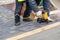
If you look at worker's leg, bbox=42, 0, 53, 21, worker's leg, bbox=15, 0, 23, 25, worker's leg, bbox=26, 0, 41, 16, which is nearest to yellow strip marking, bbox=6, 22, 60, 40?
worker's leg, bbox=42, 0, 53, 21

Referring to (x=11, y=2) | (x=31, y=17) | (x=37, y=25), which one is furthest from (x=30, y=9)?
(x=11, y=2)

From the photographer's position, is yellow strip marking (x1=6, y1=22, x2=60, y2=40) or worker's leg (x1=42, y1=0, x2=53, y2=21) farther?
worker's leg (x1=42, y1=0, x2=53, y2=21)

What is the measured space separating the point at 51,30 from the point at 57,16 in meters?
1.79

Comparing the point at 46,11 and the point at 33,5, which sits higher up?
the point at 33,5

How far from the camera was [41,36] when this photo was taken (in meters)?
6.09

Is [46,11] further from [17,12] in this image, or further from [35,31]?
[35,31]

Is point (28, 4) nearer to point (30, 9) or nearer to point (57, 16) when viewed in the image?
point (30, 9)

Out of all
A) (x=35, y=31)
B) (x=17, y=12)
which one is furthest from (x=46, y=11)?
(x=35, y=31)

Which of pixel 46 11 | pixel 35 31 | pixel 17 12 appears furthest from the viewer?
pixel 46 11

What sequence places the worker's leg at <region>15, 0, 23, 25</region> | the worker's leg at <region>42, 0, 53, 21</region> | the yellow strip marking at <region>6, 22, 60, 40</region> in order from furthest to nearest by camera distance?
the worker's leg at <region>42, 0, 53, 21</region>
the worker's leg at <region>15, 0, 23, 25</region>
the yellow strip marking at <region>6, 22, 60, 40</region>

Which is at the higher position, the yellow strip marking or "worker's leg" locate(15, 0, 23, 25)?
"worker's leg" locate(15, 0, 23, 25)

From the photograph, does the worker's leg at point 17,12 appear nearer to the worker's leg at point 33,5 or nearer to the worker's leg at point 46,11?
the worker's leg at point 33,5

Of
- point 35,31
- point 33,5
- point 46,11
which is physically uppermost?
point 33,5

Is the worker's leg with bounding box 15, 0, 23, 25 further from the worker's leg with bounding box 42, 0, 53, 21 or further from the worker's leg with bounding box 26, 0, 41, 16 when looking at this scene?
the worker's leg with bounding box 42, 0, 53, 21
